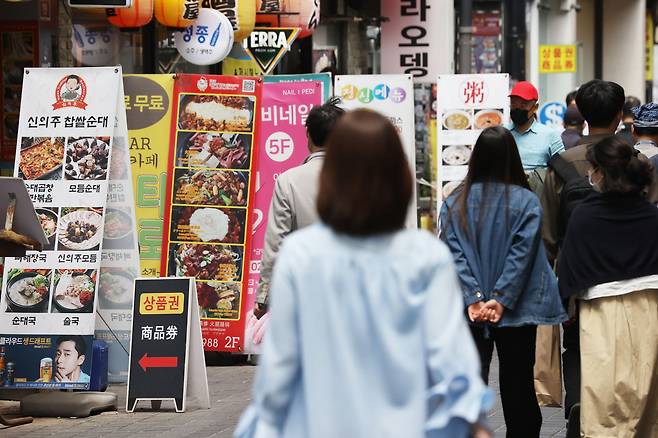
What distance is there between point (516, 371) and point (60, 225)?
4153 mm

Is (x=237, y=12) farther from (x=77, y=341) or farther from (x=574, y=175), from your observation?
(x=574, y=175)

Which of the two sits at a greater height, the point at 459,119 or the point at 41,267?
the point at 459,119

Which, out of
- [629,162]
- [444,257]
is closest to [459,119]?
[629,162]

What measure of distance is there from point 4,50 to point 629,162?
281 inches

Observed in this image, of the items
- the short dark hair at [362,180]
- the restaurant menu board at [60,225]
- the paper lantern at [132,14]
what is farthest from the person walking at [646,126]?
the paper lantern at [132,14]

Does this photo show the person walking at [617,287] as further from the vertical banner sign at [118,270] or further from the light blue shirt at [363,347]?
the vertical banner sign at [118,270]

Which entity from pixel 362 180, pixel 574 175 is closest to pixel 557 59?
pixel 574 175

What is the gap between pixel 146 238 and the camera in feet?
38.7

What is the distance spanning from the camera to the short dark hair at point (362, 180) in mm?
3990

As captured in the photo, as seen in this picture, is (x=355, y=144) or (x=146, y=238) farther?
(x=146, y=238)

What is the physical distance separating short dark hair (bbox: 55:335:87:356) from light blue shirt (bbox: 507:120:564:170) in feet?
11.0

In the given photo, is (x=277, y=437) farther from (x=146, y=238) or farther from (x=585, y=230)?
(x=146, y=238)

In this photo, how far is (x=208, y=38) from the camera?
13.9 meters

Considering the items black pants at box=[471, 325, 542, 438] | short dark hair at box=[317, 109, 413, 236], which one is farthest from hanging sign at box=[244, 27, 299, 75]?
short dark hair at box=[317, 109, 413, 236]
